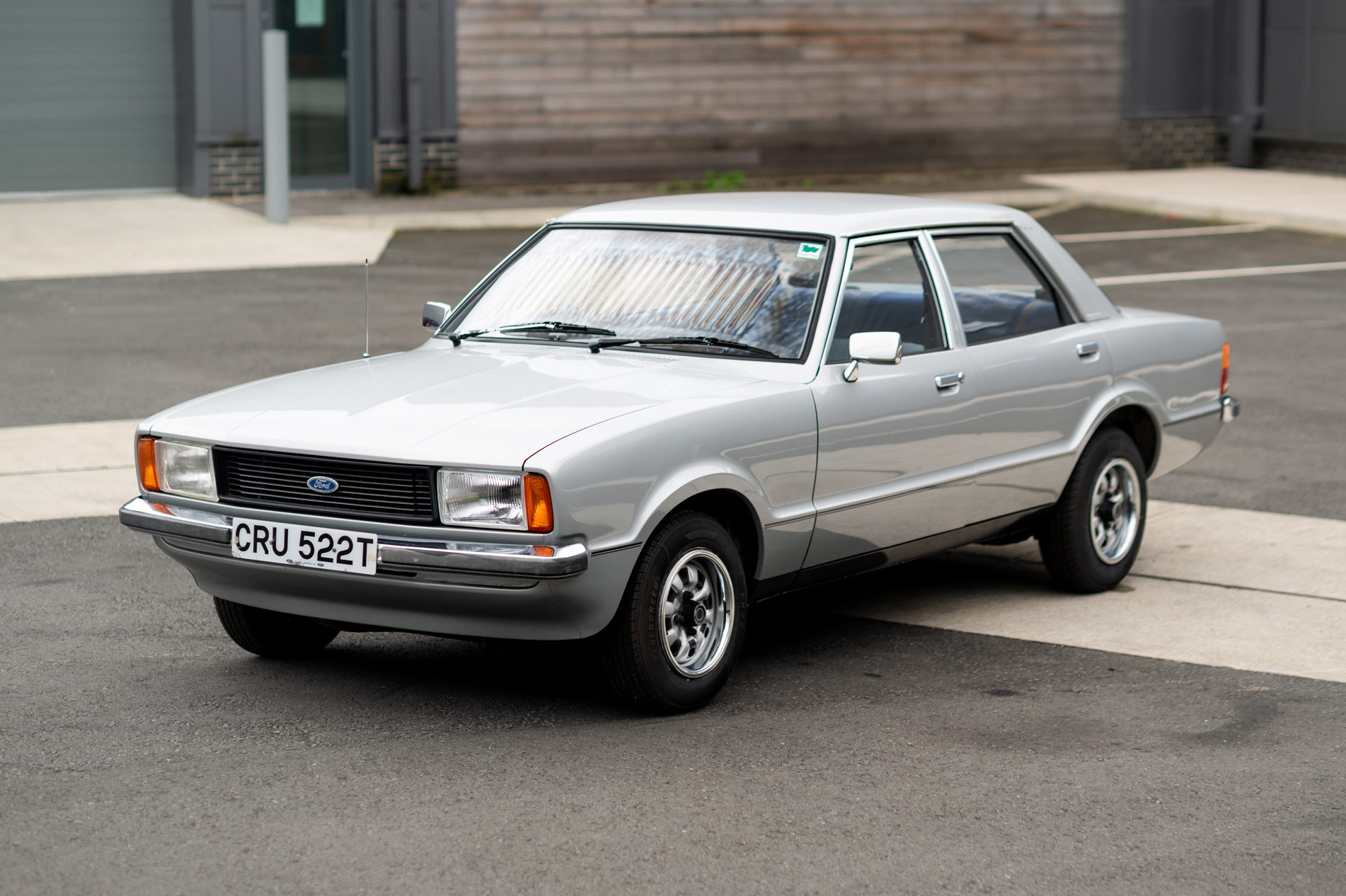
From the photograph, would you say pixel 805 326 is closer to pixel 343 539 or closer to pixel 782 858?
pixel 343 539

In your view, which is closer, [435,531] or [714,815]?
[714,815]

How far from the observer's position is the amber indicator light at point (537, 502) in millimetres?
4516

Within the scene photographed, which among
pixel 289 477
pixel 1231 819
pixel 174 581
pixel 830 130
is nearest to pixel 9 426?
pixel 174 581

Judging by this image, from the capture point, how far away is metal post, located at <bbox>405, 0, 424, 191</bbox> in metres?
20.4

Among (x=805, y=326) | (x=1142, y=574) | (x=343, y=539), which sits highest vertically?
(x=805, y=326)

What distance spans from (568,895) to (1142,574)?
379cm

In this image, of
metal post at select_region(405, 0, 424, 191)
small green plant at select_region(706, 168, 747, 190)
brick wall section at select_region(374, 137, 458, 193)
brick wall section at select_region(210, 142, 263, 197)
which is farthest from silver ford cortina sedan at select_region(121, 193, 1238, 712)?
small green plant at select_region(706, 168, 747, 190)

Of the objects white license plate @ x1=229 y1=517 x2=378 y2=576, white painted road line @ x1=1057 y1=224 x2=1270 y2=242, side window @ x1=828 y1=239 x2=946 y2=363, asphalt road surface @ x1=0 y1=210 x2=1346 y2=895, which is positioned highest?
side window @ x1=828 y1=239 x2=946 y2=363

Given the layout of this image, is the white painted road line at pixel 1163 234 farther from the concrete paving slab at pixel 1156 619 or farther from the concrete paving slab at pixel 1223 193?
the concrete paving slab at pixel 1156 619

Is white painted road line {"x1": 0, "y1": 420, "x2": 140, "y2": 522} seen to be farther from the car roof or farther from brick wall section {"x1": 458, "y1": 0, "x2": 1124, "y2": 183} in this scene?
brick wall section {"x1": 458, "y1": 0, "x2": 1124, "y2": 183}

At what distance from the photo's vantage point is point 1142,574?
689 centimetres

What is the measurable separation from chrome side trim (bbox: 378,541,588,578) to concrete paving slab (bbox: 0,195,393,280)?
11554 millimetres

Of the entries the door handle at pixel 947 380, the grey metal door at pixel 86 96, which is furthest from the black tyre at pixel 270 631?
the grey metal door at pixel 86 96

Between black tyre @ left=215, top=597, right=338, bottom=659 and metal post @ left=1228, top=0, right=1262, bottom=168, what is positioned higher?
metal post @ left=1228, top=0, right=1262, bottom=168
